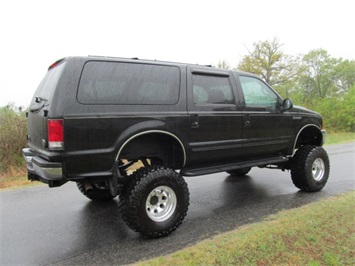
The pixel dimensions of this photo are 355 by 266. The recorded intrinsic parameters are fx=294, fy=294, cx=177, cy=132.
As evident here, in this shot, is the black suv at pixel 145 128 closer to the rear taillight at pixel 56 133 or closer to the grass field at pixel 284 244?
the rear taillight at pixel 56 133

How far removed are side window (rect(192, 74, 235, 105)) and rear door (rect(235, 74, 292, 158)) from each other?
31 centimetres

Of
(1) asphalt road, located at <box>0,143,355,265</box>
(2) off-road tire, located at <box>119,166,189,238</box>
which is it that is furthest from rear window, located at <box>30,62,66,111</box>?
(1) asphalt road, located at <box>0,143,355,265</box>

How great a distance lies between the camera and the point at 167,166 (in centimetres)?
419

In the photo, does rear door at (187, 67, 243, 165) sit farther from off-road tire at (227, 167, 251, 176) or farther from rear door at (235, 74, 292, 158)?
off-road tire at (227, 167, 251, 176)

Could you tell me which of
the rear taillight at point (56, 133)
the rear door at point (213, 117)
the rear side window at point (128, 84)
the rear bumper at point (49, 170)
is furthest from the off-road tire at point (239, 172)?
the rear taillight at point (56, 133)

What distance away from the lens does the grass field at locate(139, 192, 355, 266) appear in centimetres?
285

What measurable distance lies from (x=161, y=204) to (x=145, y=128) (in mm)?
1021

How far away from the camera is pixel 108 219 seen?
434 centimetres

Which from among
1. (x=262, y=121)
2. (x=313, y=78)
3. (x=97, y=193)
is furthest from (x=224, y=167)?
(x=313, y=78)

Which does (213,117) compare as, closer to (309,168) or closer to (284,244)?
(284,244)

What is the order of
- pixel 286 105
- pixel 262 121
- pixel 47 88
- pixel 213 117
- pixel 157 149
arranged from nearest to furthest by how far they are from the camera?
pixel 47 88 → pixel 157 149 → pixel 213 117 → pixel 262 121 → pixel 286 105

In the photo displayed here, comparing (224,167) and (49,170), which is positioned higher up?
(49,170)

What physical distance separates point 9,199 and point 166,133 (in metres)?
3.62

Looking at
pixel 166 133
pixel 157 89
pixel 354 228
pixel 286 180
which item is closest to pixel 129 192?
pixel 166 133
